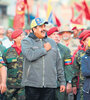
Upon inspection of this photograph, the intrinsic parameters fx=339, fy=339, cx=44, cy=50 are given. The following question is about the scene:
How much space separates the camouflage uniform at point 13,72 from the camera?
8656 mm

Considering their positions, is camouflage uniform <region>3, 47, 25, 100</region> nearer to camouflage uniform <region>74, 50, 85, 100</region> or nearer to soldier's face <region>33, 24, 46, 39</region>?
camouflage uniform <region>74, 50, 85, 100</region>

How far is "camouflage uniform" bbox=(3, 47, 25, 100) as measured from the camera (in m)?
8.66

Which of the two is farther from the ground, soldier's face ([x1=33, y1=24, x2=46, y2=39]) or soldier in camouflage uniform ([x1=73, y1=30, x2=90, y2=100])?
soldier's face ([x1=33, y1=24, x2=46, y2=39])

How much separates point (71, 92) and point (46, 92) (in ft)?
7.42

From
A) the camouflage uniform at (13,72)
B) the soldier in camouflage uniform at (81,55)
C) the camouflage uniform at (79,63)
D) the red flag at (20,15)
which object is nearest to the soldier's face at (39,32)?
the soldier in camouflage uniform at (81,55)

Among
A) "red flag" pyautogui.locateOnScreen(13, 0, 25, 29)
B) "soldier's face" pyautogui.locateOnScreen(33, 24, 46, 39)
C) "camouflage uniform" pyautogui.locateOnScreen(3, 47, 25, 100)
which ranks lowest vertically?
"camouflage uniform" pyautogui.locateOnScreen(3, 47, 25, 100)

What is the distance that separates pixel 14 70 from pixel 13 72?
0.06m

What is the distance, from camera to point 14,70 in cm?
864

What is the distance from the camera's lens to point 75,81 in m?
8.61

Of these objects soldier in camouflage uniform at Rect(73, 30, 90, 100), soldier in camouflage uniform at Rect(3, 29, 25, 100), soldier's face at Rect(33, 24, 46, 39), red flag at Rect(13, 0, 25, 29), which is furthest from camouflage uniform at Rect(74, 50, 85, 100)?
red flag at Rect(13, 0, 25, 29)

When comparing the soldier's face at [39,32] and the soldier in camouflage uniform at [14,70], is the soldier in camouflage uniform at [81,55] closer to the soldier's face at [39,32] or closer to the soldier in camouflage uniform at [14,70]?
the soldier in camouflage uniform at [14,70]

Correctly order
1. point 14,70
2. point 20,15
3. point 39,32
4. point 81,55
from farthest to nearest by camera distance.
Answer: point 20,15
point 14,70
point 81,55
point 39,32

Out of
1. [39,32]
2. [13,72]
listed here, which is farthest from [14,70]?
[39,32]

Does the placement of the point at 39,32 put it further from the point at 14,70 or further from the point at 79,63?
the point at 14,70
